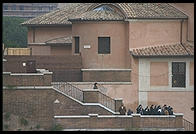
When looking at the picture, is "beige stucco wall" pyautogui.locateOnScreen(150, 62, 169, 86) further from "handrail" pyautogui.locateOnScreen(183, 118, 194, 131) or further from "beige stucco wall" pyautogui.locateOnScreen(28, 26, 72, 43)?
"beige stucco wall" pyautogui.locateOnScreen(28, 26, 72, 43)

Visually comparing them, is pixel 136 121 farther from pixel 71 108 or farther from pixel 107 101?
pixel 107 101

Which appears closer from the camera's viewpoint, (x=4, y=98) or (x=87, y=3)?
(x=4, y=98)

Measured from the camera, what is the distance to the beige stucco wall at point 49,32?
41.3 metres

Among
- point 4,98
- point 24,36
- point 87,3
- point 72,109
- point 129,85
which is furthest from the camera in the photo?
point 24,36

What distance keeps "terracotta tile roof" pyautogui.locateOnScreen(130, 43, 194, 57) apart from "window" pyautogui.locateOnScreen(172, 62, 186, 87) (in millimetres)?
570

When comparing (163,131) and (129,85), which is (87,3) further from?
(163,131)

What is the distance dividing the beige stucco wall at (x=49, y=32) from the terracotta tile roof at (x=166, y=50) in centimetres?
889

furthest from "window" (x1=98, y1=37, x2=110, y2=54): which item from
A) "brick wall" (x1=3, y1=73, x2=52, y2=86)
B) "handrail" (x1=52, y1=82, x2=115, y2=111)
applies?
"brick wall" (x1=3, y1=73, x2=52, y2=86)

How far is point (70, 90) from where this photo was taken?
2972 cm

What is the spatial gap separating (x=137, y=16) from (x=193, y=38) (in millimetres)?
3082

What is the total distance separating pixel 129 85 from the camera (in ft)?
108

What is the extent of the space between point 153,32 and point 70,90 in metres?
6.28

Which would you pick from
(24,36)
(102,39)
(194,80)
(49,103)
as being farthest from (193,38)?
(24,36)

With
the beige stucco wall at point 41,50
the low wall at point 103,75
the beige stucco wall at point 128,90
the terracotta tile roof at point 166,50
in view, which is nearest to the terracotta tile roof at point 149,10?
the terracotta tile roof at point 166,50
